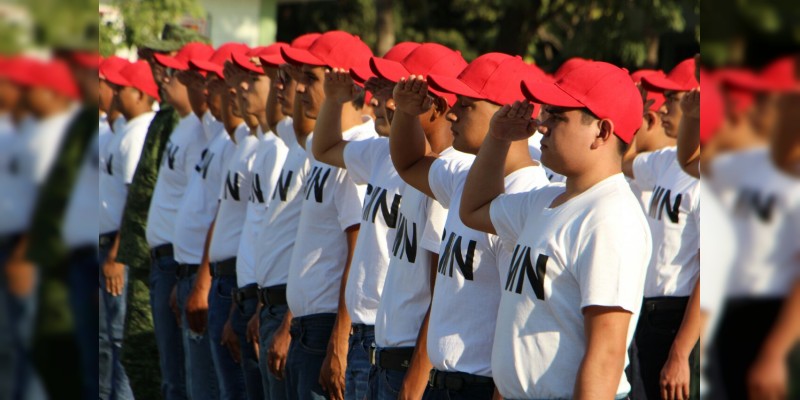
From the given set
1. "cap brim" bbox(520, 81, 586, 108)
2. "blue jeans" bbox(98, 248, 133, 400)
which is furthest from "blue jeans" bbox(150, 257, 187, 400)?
"cap brim" bbox(520, 81, 586, 108)

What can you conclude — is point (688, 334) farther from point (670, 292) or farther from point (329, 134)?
point (329, 134)

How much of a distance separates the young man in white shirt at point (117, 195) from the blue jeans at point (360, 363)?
386 centimetres

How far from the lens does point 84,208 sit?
0.94 m

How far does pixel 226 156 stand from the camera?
6.84 m

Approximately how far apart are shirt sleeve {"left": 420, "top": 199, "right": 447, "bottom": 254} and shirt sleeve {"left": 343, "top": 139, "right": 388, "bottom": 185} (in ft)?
2.09

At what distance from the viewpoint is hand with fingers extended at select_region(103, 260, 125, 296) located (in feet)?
27.5

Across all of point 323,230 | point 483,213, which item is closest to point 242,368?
point 323,230

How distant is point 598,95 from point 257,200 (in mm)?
3075

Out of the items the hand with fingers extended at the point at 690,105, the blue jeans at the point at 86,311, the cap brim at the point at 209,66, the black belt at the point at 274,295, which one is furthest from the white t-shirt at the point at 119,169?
the blue jeans at the point at 86,311

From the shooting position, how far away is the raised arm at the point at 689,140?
503cm

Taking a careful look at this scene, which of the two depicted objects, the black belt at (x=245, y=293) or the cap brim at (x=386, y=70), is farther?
the black belt at (x=245, y=293)

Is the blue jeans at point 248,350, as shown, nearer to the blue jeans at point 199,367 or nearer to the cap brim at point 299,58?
the blue jeans at point 199,367

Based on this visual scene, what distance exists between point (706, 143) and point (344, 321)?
397cm

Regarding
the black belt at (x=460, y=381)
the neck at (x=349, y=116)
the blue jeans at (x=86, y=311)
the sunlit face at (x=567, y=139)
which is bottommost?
the black belt at (x=460, y=381)
